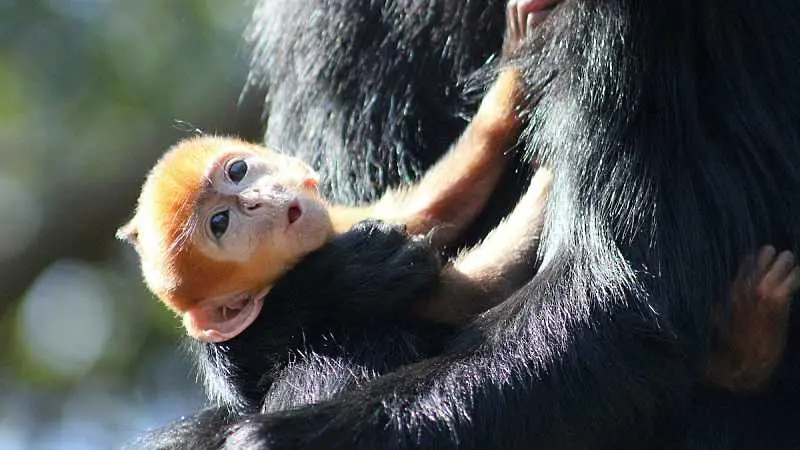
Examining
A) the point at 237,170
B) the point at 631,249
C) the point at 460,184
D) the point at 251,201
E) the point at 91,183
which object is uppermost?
the point at 91,183

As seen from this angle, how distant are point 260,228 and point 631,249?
818 millimetres

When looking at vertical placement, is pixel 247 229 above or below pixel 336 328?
above

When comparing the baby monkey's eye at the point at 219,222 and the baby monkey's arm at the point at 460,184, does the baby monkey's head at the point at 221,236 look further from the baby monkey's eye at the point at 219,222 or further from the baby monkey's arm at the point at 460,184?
the baby monkey's arm at the point at 460,184

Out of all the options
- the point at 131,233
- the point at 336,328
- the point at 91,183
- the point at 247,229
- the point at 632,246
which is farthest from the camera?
the point at 91,183

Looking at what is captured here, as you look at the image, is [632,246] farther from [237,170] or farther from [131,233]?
[131,233]

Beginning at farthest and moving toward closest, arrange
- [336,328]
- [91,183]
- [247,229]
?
[91,183]
[247,229]
[336,328]

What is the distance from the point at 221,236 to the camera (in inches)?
138

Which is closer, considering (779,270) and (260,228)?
(779,270)

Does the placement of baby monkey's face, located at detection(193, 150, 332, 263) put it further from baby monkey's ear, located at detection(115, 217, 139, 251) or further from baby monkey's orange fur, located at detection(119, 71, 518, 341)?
baby monkey's ear, located at detection(115, 217, 139, 251)

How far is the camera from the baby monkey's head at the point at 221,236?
3.46 metres

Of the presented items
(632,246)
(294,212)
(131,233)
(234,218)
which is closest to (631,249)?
(632,246)

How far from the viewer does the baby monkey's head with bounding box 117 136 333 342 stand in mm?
3465

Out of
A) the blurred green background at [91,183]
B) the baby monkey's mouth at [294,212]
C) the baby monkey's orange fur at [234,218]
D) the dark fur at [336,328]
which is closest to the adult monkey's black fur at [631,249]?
the dark fur at [336,328]

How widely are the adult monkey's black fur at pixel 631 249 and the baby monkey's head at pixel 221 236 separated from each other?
14.5 inches
